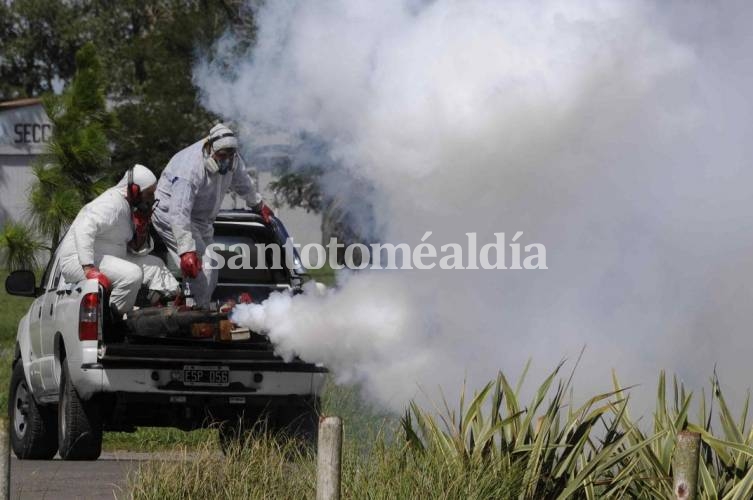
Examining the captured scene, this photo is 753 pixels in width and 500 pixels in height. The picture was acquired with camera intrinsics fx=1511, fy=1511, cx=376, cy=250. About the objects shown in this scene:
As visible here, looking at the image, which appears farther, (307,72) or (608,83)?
(307,72)

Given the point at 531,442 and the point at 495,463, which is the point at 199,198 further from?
the point at 495,463

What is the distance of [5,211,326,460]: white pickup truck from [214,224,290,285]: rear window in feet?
1.76

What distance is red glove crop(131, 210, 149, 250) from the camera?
464 inches

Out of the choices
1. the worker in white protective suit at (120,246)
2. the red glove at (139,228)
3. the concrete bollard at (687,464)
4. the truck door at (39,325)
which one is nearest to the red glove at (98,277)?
the worker in white protective suit at (120,246)

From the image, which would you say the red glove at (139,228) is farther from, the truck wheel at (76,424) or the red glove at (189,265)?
the truck wheel at (76,424)

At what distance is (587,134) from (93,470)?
4334mm

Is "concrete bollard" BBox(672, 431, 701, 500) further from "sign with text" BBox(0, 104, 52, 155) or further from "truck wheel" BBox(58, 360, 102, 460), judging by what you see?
"sign with text" BBox(0, 104, 52, 155)

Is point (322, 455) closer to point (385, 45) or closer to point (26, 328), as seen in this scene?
point (385, 45)

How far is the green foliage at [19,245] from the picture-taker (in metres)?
→ 19.9

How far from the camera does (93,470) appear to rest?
35.6 ft

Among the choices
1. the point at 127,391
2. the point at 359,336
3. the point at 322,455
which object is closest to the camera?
the point at 322,455

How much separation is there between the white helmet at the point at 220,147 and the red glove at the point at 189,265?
799 mm

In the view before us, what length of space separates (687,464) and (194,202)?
5838mm

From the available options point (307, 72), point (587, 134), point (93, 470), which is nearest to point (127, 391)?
point (93, 470)
